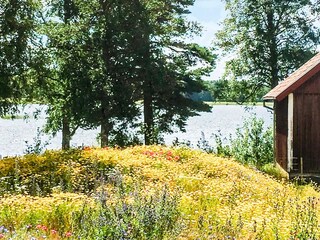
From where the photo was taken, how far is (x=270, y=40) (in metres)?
25.8

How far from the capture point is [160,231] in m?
6.12

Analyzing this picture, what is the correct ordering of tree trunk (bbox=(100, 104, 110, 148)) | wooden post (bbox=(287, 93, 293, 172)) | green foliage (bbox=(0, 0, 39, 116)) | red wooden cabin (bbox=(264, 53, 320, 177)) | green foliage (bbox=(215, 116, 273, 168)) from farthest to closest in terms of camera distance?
tree trunk (bbox=(100, 104, 110, 148)) < green foliage (bbox=(215, 116, 273, 168)) < green foliage (bbox=(0, 0, 39, 116)) < wooden post (bbox=(287, 93, 293, 172)) < red wooden cabin (bbox=(264, 53, 320, 177))

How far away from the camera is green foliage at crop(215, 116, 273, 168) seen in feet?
65.4

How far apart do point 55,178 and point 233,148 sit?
10.3m

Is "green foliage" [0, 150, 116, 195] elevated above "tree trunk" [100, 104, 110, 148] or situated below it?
below

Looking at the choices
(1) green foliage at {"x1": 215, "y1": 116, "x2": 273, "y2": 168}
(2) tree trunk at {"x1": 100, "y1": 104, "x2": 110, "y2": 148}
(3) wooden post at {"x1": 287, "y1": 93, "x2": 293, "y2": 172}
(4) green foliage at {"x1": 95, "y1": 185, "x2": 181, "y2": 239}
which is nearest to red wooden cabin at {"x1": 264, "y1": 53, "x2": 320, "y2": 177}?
(3) wooden post at {"x1": 287, "y1": 93, "x2": 293, "y2": 172}

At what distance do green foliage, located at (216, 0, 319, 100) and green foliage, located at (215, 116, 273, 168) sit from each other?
20.3 ft

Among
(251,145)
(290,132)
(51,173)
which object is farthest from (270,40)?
(51,173)

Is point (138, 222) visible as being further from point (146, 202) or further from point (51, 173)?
point (51, 173)

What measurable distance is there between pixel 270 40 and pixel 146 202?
20.8 m

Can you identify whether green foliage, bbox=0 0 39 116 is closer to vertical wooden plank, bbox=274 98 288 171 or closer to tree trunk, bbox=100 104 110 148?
tree trunk, bbox=100 104 110 148

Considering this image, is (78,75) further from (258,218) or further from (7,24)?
(258,218)

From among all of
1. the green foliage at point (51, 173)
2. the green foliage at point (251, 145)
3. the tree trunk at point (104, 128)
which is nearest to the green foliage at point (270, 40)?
the green foliage at point (251, 145)

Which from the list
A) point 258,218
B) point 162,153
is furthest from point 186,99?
point 258,218
